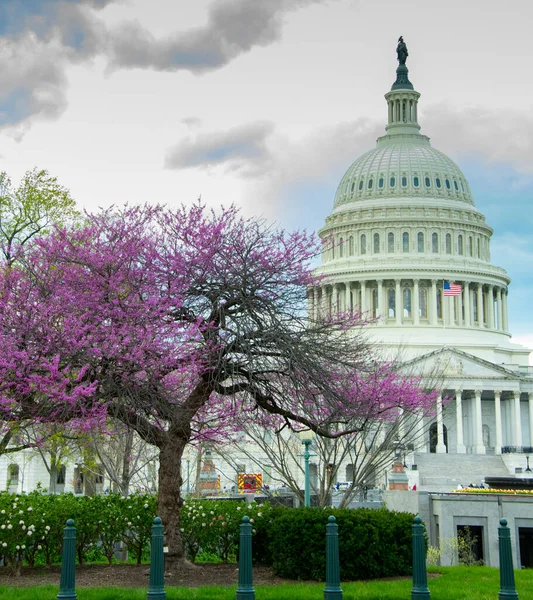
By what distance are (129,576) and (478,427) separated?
81797 mm

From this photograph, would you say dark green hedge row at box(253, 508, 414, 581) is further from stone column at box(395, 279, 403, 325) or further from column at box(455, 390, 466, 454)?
stone column at box(395, 279, 403, 325)

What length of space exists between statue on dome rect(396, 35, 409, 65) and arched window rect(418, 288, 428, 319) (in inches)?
1544

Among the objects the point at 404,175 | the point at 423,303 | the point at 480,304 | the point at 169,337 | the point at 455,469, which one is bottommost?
the point at 169,337

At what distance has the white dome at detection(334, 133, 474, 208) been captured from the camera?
121 metres

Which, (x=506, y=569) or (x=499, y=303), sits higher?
(x=499, y=303)

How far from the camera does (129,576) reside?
18.5 metres

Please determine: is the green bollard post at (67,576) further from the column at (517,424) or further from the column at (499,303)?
the column at (499,303)

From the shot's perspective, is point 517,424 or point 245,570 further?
point 517,424

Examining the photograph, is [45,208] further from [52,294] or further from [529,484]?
[529,484]

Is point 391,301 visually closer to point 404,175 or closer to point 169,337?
point 404,175

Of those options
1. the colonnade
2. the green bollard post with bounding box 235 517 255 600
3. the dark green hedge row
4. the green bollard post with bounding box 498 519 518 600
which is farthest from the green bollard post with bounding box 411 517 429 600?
the colonnade

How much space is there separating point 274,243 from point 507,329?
105480 millimetres

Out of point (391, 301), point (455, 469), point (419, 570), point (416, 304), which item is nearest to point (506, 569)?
point (419, 570)

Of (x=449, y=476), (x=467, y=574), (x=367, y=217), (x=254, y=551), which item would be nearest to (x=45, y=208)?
(x=254, y=551)
